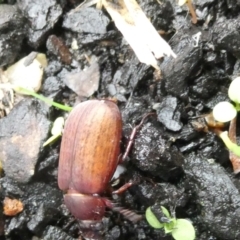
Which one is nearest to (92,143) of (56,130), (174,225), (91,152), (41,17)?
(91,152)

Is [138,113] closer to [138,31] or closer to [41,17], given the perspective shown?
[138,31]

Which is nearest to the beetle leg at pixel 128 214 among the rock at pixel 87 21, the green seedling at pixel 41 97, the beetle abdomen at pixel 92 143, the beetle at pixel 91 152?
the beetle at pixel 91 152

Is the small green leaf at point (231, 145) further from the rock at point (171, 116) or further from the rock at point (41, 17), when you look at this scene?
the rock at point (41, 17)

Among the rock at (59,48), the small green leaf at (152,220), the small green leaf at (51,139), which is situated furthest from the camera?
the rock at (59,48)

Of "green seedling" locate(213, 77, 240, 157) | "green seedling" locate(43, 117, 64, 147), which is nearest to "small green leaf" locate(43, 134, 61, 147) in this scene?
"green seedling" locate(43, 117, 64, 147)

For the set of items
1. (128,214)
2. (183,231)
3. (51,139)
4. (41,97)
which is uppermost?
(41,97)

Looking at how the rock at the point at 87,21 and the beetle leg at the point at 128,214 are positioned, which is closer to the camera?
the beetle leg at the point at 128,214

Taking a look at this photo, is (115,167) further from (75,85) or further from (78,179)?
(75,85)
